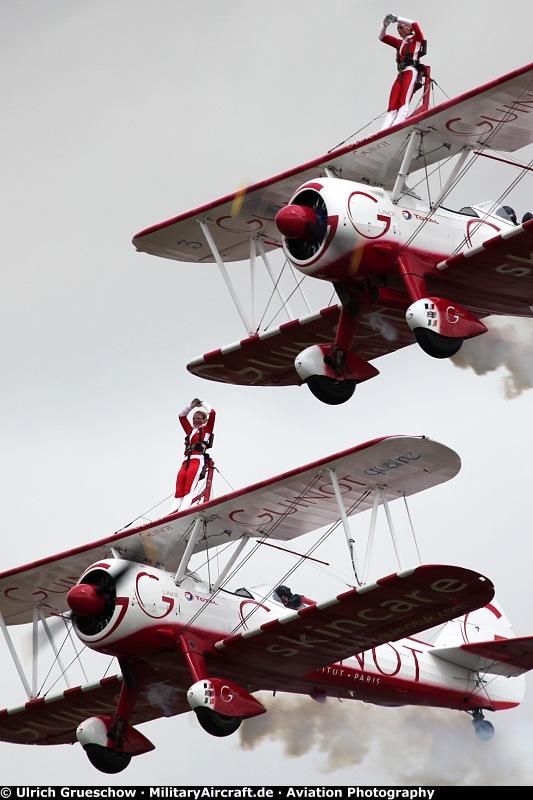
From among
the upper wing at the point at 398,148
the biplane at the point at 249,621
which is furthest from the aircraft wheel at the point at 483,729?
the upper wing at the point at 398,148

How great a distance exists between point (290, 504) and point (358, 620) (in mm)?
2465

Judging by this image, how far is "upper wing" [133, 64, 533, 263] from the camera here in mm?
26469

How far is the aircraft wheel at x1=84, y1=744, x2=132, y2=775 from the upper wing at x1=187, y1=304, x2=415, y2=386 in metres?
5.76

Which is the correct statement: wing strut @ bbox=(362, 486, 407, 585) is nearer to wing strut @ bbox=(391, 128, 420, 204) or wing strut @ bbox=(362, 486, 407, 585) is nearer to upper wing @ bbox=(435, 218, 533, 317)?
upper wing @ bbox=(435, 218, 533, 317)

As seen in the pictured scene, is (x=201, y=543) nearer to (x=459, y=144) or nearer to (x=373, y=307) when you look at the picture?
(x=373, y=307)

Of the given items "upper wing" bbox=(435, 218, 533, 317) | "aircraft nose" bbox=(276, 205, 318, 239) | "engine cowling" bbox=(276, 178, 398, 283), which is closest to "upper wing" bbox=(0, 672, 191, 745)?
"engine cowling" bbox=(276, 178, 398, 283)

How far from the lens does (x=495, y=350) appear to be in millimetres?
30203

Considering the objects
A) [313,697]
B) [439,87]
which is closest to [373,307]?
[439,87]

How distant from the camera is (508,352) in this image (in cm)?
3022

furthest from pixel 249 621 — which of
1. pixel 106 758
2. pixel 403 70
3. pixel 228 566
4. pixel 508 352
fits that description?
pixel 403 70

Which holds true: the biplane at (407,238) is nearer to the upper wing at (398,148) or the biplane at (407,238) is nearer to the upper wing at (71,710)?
the upper wing at (398,148)

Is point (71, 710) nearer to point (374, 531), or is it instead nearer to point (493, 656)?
point (493, 656)

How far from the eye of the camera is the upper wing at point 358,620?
24.7 meters

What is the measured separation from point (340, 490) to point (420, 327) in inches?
95.9
